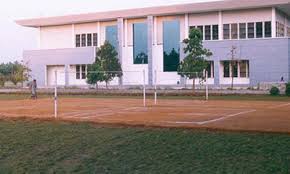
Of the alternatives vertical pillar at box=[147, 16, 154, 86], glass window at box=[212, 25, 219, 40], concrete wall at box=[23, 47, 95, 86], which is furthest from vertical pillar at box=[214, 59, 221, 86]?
concrete wall at box=[23, 47, 95, 86]

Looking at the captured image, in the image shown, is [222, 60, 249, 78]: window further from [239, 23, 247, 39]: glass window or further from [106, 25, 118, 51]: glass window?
[106, 25, 118, 51]: glass window

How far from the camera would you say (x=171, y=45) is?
6019cm

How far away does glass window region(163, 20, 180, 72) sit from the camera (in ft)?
196

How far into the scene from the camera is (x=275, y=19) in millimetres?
53906

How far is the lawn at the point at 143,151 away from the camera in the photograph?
12.0 meters

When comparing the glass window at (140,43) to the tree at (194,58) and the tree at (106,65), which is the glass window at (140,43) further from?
the tree at (194,58)

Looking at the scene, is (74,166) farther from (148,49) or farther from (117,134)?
(148,49)

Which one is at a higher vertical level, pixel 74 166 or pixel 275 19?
pixel 275 19

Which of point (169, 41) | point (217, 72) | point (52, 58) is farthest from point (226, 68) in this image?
point (52, 58)

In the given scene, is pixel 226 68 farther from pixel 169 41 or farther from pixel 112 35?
pixel 112 35

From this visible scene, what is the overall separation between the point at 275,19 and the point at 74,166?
44717 millimetres

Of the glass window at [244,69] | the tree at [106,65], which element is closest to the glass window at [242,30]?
the glass window at [244,69]

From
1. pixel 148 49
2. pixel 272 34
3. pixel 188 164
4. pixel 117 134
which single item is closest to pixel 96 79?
pixel 148 49

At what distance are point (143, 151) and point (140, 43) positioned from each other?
49420mm
